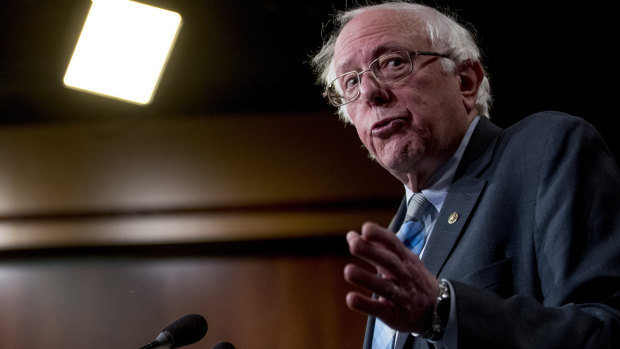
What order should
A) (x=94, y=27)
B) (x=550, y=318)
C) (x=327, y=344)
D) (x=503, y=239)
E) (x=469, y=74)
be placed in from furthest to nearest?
1. (x=327, y=344)
2. (x=94, y=27)
3. (x=469, y=74)
4. (x=503, y=239)
5. (x=550, y=318)

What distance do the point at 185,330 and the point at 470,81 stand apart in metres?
0.98

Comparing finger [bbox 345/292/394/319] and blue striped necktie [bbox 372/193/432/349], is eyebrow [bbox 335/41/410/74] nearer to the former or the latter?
blue striped necktie [bbox 372/193/432/349]

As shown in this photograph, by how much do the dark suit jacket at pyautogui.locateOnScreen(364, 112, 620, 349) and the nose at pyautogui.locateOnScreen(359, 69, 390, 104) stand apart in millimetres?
261

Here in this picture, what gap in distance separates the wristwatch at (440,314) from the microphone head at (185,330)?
2.30 feet

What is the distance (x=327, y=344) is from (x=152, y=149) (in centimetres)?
136

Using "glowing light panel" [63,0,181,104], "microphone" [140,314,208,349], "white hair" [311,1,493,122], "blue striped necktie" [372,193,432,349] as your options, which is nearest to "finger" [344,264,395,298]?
"blue striped necktie" [372,193,432,349]

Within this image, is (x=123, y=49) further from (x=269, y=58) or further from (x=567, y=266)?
(x=567, y=266)

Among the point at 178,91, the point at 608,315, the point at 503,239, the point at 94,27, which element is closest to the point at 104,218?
the point at 178,91

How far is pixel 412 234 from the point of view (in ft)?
4.81

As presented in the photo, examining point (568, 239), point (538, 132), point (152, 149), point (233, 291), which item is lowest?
point (233, 291)

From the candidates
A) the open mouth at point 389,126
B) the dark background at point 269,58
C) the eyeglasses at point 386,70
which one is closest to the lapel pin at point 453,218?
the open mouth at point 389,126

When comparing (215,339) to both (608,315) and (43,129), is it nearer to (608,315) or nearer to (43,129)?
(43,129)

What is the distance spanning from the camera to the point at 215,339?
9.73ft

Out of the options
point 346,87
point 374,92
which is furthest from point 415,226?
point 346,87
